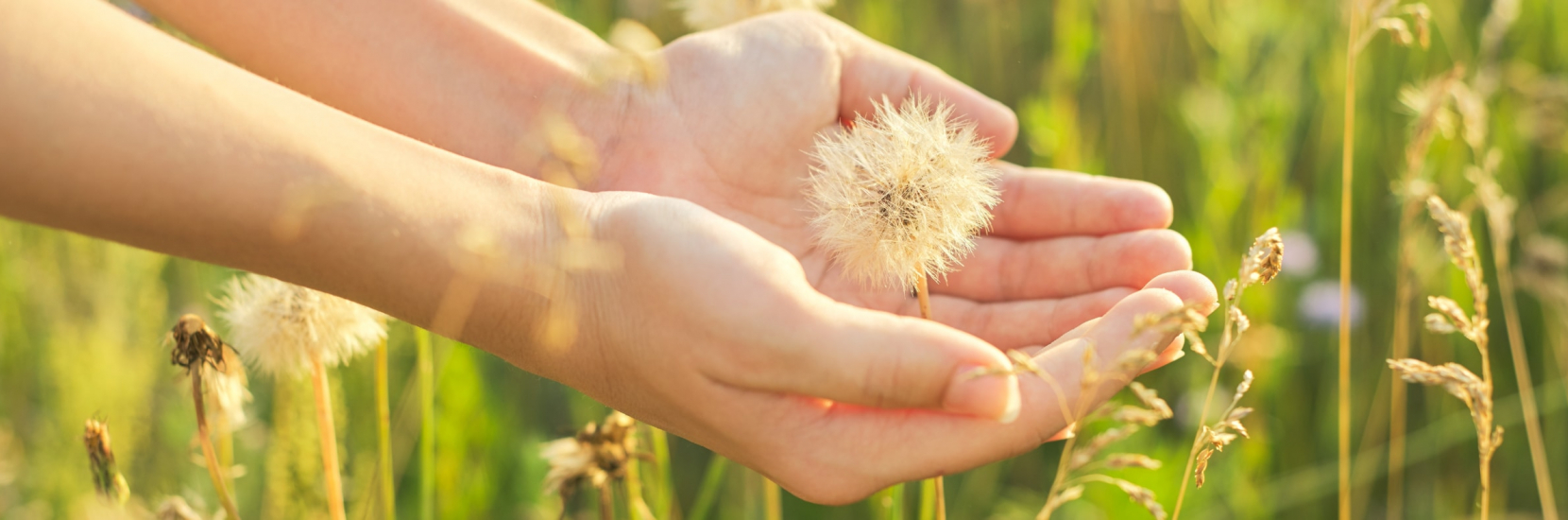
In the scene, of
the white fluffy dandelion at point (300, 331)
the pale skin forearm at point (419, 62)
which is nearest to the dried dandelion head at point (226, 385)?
the white fluffy dandelion at point (300, 331)

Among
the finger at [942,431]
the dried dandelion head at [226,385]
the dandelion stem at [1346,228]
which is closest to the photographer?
the finger at [942,431]

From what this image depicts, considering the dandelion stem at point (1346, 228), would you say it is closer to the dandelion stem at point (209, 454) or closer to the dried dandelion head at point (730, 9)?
the dried dandelion head at point (730, 9)

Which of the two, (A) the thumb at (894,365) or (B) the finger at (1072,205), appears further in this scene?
(B) the finger at (1072,205)

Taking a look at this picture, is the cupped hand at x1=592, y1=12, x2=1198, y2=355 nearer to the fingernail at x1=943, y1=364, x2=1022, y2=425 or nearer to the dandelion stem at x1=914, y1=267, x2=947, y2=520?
the dandelion stem at x1=914, y1=267, x2=947, y2=520

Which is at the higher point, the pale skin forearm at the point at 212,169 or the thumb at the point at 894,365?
the pale skin forearm at the point at 212,169

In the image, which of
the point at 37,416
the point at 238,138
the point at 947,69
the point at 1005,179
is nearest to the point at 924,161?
the point at 1005,179

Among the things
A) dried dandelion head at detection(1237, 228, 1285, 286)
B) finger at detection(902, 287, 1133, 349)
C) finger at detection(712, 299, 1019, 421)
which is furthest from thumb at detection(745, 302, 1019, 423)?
finger at detection(902, 287, 1133, 349)
